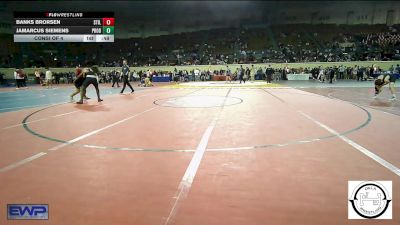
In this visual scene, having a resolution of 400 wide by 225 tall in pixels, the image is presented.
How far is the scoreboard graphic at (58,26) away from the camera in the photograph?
15.4 metres

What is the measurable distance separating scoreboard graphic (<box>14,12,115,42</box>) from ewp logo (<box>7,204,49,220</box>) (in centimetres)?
1391

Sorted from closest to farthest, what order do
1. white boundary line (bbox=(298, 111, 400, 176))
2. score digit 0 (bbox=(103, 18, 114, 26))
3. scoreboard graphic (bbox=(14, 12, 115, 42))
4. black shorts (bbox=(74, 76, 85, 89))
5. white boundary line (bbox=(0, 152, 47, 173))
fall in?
white boundary line (bbox=(298, 111, 400, 176))
white boundary line (bbox=(0, 152, 47, 173))
black shorts (bbox=(74, 76, 85, 89))
scoreboard graphic (bbox=(14, 12, 115, 42))
score digit 0 (bbox=(103, 18, 114, 26))

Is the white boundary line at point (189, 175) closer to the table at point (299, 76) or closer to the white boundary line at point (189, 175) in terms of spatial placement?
the white boundary line at point (189, 175)

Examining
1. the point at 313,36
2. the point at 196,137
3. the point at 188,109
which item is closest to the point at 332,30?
the point at 313,36

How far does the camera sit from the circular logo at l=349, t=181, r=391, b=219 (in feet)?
9.96

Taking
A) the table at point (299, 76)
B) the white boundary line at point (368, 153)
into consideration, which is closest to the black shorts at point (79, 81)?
the white boundary line at point (368, 153)

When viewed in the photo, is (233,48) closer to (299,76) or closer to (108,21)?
(299,76)

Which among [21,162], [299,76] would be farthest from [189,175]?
[299,76]

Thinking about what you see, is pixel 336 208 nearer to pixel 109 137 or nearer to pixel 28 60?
pixel 109 137

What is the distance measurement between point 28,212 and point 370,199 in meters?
3.79

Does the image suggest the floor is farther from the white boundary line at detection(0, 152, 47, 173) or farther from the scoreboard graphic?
the scoreboard graphic

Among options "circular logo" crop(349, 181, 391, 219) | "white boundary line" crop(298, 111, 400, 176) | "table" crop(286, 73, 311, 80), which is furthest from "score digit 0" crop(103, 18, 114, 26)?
"table" crop(286, 73, 311, 80)

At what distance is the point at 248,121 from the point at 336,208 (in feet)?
16.0

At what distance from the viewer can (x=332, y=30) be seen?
41.8 metres
